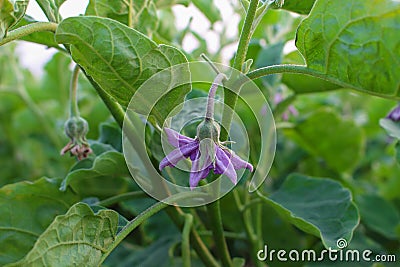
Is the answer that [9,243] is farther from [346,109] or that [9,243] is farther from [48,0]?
[346,109]

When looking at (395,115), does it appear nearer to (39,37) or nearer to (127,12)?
(127,12)

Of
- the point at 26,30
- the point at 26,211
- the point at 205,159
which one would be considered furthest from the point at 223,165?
the point at 26,211

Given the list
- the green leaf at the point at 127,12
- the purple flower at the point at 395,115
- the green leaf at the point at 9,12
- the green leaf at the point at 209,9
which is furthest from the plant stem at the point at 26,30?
the green leaf at the point at 209,9

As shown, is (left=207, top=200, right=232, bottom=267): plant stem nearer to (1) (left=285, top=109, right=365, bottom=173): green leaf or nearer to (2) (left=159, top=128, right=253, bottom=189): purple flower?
(2) (left=159, top=128, right=253, bottom=189): purple flower

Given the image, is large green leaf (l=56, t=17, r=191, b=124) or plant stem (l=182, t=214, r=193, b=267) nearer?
large green leaf (l=56, t=17, r=191, b=124)

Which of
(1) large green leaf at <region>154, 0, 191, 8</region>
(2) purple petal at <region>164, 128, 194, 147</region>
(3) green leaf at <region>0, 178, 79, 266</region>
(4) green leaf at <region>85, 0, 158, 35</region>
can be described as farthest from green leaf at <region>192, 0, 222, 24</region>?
(2) purple petal at <region>164, 128, 194, 147</region>

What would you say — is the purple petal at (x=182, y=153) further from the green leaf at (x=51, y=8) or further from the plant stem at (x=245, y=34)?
the green leaf at (x=51, y=8)

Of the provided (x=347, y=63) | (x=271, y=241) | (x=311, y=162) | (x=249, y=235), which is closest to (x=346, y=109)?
(x=311, y=162)

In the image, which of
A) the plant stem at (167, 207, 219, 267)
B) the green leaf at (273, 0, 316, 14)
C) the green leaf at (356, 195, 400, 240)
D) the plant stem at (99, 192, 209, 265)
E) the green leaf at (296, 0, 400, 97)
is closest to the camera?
the green leaf at (296, 0, 400, 97)
